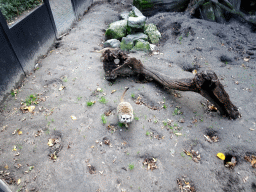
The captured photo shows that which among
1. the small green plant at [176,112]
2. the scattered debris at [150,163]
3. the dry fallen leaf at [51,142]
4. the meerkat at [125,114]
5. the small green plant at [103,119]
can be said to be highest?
the meerkat at [125,114]

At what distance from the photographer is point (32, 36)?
219 inches

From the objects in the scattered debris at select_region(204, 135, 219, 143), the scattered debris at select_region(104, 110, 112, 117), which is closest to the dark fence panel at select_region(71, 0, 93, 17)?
the scattered debris at select_region(104, 110, 112, 117)

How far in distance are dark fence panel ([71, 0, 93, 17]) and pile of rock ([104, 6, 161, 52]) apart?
334 cm

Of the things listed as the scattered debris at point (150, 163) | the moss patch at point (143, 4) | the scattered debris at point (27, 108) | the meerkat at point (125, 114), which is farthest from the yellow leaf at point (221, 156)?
the moss patch at point (143, 4)

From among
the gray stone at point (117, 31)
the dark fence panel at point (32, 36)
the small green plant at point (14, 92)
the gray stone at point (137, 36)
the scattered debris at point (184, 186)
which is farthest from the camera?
the gray stone at point (117, 31)

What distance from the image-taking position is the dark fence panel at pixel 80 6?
361 inches

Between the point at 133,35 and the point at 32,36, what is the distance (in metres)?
4.08

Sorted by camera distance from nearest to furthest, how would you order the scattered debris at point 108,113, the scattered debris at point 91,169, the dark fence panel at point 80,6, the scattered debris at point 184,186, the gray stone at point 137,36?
the scattered debris at point 184,186
the scattered debris at point 91,169
the scattered debris at point 108,113
the gray stone at point 137,36
the dark fence panel at point 80,6

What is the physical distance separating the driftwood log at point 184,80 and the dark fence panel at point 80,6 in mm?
6323

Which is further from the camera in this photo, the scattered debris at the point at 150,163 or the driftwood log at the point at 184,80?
the driftwood log at the point at 184,80

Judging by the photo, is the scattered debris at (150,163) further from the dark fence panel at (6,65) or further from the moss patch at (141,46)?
the moss patch at (141,46)

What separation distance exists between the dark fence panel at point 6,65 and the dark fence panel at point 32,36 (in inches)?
8.9

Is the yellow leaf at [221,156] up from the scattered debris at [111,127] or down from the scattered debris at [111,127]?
down

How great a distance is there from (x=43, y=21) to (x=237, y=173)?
7.71 meters
